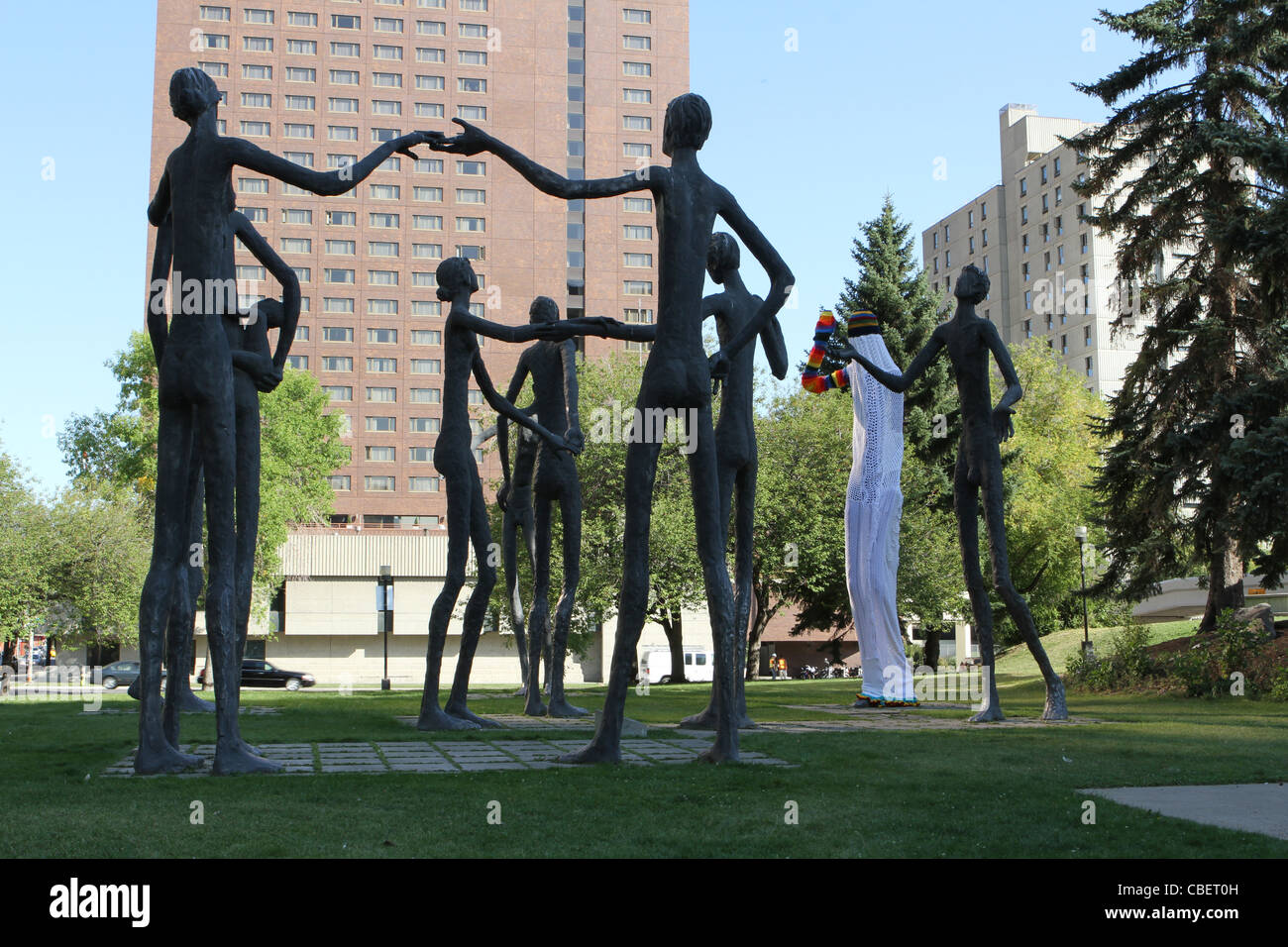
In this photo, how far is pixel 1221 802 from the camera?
5.49 metres

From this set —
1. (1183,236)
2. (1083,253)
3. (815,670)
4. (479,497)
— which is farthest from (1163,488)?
(1083,253)

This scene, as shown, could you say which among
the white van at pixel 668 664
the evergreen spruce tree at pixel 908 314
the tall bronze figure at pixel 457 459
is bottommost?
the white van at pixel 668 664

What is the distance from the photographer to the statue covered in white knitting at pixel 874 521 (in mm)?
14133

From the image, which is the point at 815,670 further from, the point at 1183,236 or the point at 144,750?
the point at 144,750

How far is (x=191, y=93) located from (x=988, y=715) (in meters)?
8.61

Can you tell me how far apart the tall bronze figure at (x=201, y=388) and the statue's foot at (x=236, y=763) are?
94 mm

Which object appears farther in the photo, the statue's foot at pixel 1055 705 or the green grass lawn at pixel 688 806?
the statue's foot at pixel 1055 705

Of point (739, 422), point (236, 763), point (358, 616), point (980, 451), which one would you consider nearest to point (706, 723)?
point (739, 422)

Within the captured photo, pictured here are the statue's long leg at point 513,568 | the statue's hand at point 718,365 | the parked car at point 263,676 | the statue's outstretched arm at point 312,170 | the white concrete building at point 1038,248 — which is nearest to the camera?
the statue's outstretched arm at point 312,170

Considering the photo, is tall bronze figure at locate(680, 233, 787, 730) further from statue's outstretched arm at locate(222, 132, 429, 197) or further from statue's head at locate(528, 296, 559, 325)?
statue's outstretched arm at locate(222, 132, 429, 197)

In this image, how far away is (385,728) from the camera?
401 inches

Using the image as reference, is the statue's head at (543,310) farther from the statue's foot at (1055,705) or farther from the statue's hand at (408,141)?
the statue's foot at (1055,705)

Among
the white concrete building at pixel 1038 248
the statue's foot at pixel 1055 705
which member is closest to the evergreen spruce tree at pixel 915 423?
the statue's foot at pixel 1055 705

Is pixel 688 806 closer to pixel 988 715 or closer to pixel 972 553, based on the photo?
pixel 988 715
